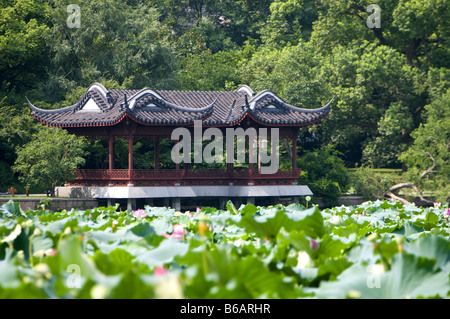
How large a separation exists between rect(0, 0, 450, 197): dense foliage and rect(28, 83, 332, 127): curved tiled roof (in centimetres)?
191

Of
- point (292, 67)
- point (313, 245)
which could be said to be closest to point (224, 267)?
point (313, 245)

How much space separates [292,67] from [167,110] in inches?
249

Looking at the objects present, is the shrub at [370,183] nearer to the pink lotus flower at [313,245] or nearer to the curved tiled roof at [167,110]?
the curved tiled roof at [167,110]

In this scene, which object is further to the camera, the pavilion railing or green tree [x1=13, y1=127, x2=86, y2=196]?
the pavilion railing

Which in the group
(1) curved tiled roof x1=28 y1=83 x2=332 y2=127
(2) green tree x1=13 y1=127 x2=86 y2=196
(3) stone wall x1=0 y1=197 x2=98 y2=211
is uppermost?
(1) curved tiled roof x1=28 y1=83 x2=332 y2=127

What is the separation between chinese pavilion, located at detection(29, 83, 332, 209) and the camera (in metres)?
16.9

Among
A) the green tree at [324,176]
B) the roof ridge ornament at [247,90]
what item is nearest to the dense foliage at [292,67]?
the green tree at [324,176]

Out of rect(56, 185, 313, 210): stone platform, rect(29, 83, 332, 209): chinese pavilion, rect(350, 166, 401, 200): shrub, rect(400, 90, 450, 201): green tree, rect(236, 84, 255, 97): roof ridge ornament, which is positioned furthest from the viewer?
rect(350, 166, 401, 200): shrub

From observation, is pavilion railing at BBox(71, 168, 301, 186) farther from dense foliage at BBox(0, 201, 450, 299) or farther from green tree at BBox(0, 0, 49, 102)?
dense foliage at BBox(0, 201, 450, 299)

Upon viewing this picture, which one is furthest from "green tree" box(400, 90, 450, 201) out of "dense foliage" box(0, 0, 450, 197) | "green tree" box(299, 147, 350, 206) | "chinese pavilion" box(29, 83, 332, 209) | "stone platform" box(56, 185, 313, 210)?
"stone platform" box(56, 185, 313, 210)

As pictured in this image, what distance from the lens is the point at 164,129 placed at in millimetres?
17594

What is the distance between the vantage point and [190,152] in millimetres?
18797
